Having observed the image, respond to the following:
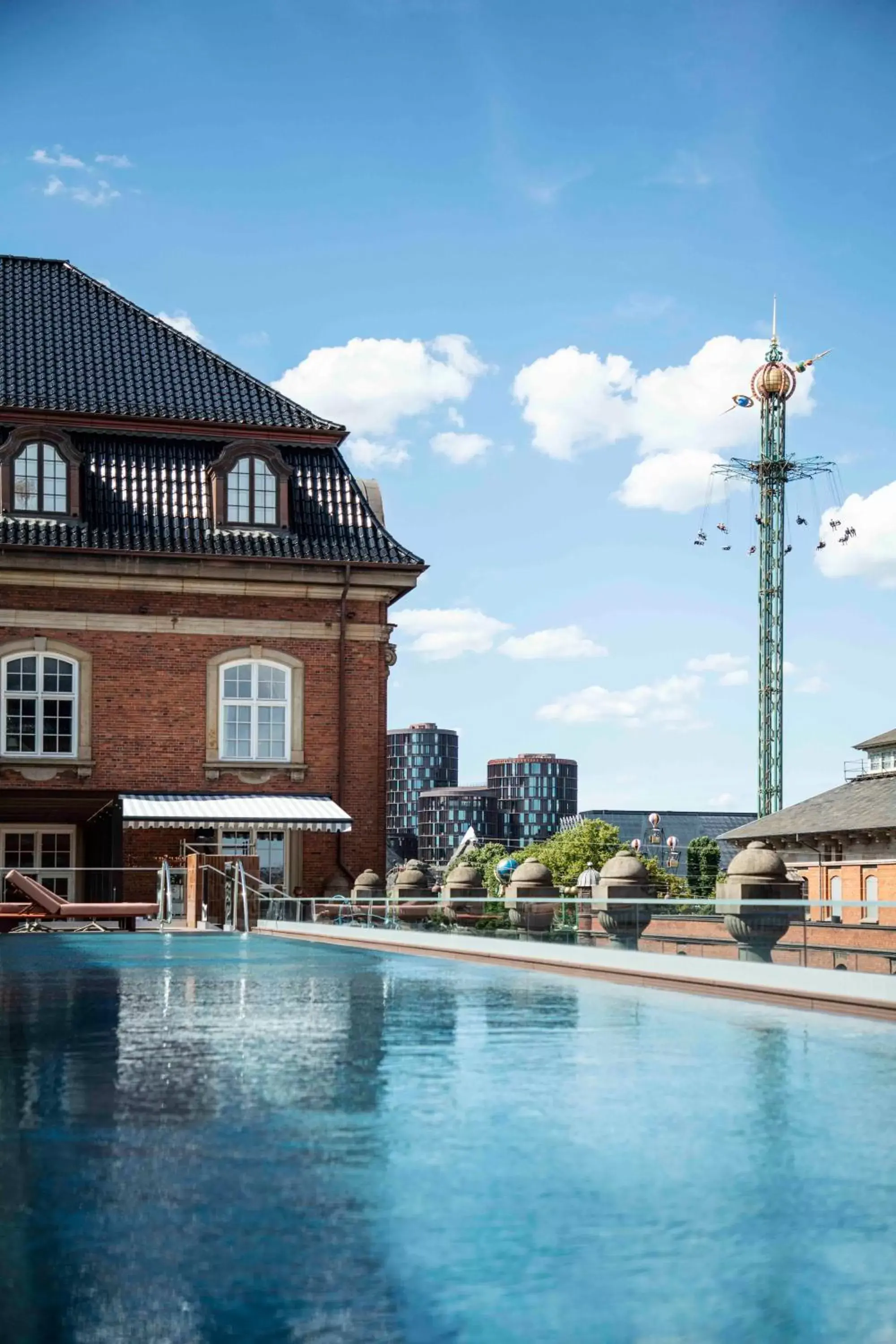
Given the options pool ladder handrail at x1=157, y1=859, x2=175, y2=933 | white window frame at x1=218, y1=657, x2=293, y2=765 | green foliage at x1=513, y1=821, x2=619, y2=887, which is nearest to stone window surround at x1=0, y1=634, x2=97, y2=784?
white window frame at x1=218, y1=657, x2=293, y2=765

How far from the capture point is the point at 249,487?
124ft

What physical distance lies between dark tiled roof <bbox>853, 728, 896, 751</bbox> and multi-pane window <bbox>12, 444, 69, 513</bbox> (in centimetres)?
6188

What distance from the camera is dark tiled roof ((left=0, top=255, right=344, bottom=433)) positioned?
3806cm

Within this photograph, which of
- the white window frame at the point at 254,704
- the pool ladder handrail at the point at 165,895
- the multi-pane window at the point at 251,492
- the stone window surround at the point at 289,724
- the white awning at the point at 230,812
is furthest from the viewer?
the multi-pane window at the point at 251,492

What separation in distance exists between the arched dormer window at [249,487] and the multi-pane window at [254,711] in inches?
136

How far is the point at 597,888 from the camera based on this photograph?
2028 cm

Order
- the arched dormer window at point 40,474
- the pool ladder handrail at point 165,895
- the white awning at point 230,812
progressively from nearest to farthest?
1. the pool ladder handrail at point 165,895
2. the white awning at point 230,812
3. the arched dormer window at point 40,474

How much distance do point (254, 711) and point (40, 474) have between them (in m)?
7.28

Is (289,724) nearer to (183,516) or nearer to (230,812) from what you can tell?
(230,812)

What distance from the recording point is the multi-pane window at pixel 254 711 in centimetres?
3728

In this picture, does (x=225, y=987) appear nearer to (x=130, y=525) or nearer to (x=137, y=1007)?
(x=137, y=1007)

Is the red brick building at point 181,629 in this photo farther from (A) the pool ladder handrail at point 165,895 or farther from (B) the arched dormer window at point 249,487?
(A) the pool ladder handrail at point 165,895

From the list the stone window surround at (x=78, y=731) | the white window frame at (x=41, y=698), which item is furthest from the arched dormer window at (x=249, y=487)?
the white window frame at (x=41, y=698)

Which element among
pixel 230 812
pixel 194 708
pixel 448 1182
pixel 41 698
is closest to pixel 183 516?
pixel 194 708
